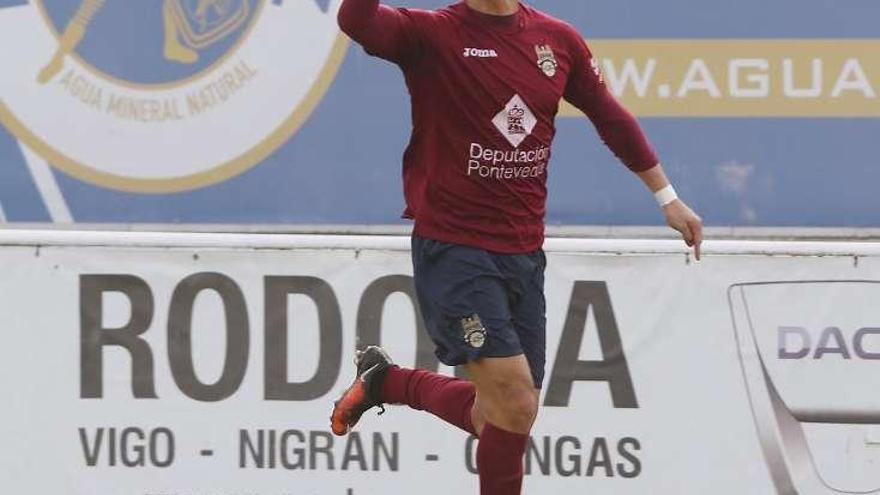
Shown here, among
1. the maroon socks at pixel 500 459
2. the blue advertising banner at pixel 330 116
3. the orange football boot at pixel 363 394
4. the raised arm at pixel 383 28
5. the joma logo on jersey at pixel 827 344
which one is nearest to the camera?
the raised arm at pixel 383 28

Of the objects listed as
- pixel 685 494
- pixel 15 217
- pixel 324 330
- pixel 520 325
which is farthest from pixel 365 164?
pixel 520 325

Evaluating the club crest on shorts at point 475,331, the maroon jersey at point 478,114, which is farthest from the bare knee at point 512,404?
the maroon jersey at point 478,114

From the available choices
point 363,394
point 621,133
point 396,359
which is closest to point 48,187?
point 396,359

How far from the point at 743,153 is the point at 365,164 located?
1752mm

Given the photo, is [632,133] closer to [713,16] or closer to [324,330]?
[324,330]

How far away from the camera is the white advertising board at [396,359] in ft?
19.8

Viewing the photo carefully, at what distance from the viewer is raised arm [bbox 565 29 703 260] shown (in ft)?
16.7

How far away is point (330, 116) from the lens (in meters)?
8.23

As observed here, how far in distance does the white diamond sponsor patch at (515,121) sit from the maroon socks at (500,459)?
816 millimetres

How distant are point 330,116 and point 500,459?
355cm

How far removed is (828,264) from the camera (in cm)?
602

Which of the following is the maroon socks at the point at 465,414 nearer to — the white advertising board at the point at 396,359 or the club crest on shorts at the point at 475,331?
the club crest on shorts at the point at 475,331

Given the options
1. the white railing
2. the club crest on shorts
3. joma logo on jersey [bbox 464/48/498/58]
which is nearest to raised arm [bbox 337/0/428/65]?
joma logo on jersey [bbox 464/48/498/58]

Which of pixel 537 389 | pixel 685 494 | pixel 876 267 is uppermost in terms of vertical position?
pixel 876 267
